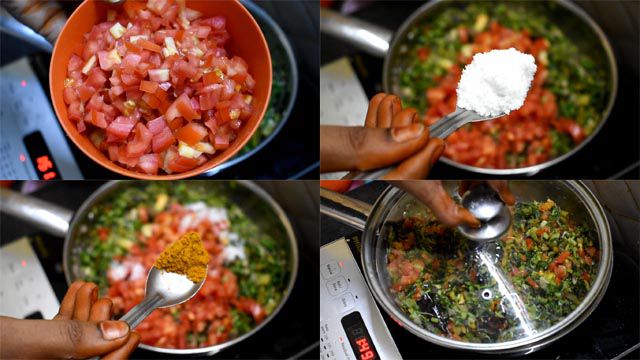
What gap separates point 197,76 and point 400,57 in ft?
1.39

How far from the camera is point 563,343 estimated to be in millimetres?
1029

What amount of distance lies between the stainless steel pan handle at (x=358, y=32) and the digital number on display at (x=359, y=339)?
19.7 inches

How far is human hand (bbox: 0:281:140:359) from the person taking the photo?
93cm

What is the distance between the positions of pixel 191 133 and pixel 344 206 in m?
0.27

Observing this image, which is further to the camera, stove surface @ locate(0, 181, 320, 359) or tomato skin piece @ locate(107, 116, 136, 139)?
stove surface @ locate(0, 181, 320, 359)

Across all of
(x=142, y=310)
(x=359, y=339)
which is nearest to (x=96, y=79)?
(x=142, y=310)

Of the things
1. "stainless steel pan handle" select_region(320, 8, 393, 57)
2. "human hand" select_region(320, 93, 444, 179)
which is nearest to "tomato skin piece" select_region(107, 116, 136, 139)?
"human hand" select_region(320, 93, 444, 179)

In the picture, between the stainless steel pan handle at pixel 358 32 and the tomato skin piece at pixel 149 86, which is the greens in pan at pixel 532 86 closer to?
the stainless steel pan handle at pixel 358 32

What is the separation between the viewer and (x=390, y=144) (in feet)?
3.02

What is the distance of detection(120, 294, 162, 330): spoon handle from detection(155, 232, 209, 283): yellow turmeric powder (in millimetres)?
52

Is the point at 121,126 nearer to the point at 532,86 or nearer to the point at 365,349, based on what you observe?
the point at 365,349

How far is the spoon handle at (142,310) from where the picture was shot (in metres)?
1.00

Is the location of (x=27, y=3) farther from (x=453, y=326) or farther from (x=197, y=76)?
(x=453, y=326)

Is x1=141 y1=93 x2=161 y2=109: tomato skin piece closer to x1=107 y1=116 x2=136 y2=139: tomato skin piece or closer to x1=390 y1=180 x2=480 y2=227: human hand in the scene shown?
x1=107 y1=116 x2=136 y2=139: tomato skin piece
